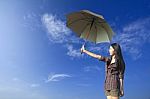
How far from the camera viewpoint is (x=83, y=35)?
881cm

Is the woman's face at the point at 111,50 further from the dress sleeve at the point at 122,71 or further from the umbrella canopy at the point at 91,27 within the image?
the umbrella canopy at the point at 91,27

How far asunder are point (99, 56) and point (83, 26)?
8.03ft

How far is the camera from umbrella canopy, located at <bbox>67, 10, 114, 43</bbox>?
8555 millimetres

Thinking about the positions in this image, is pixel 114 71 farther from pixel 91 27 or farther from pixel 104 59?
pixel 91 27

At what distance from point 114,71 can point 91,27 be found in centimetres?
247

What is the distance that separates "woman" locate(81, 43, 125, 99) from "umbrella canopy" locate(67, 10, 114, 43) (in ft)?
5.87

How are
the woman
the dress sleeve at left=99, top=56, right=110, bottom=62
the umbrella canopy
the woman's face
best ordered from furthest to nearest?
1. the umbrella canopy
2. the woman's face
3. the dress sleeve at left=99, top=56, right=110, bottom=62
4. the woman

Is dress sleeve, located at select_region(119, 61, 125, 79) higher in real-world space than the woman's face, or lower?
lower

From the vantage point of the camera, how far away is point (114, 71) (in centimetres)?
677

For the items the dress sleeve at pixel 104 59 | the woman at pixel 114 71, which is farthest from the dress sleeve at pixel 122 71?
the dress sleeve at pixel 104 59

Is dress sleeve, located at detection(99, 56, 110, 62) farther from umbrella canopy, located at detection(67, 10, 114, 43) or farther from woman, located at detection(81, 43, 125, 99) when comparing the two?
umbrella canopy, located at detection(67, 10, 114, 43)

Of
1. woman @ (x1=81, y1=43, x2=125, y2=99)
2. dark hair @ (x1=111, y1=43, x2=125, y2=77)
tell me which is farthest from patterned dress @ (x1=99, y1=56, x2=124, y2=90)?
dark hair @ (x1=111, y1=43, x2=125, y2=77)

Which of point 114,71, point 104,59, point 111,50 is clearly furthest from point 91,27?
point 114,71

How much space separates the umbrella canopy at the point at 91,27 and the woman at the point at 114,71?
5.87 feet
